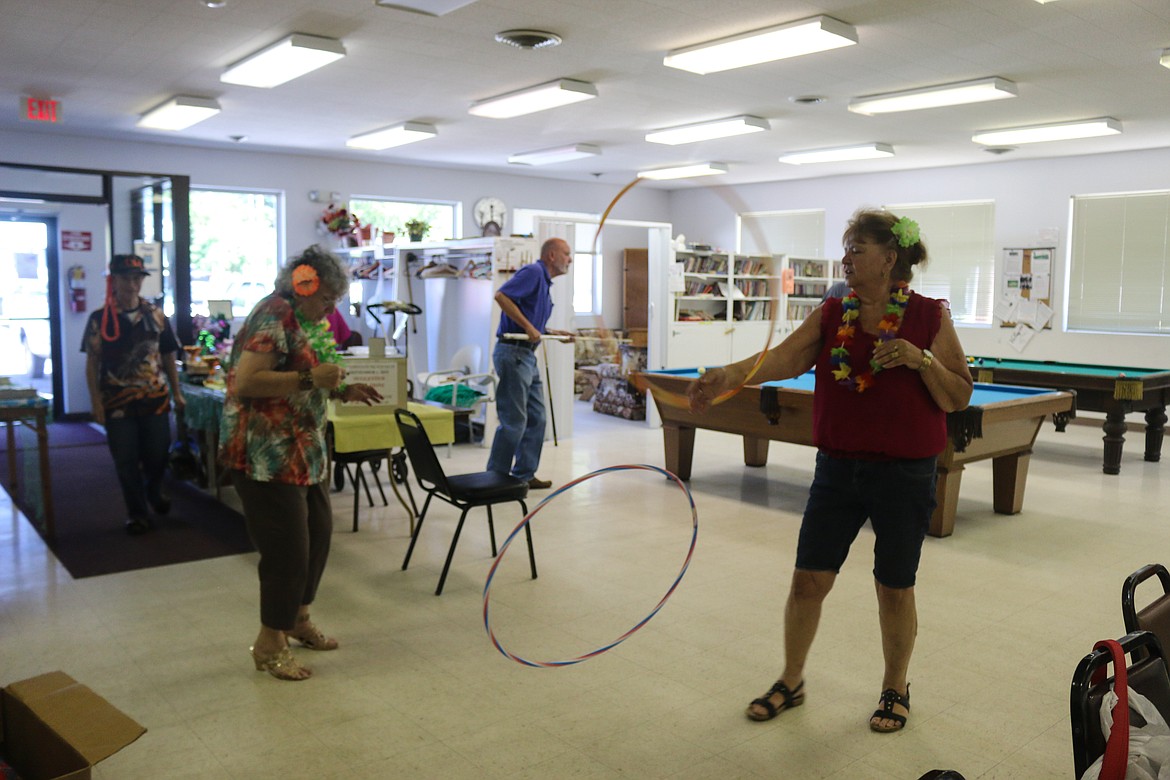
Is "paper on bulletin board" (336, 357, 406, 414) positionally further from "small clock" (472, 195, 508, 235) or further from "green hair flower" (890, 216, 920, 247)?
"small clock" (472, 195, 508, 235)

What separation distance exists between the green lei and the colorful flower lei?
1579mm

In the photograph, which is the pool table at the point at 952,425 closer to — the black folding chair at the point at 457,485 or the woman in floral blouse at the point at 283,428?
the black folding chair at the point at 457,485

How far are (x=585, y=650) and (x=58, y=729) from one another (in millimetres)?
1926

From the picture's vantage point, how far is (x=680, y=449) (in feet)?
21.3

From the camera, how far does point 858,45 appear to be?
5547mm

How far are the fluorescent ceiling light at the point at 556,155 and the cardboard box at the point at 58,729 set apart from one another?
8.34 meters

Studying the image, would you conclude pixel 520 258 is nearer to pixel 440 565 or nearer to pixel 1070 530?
pixel 440 565

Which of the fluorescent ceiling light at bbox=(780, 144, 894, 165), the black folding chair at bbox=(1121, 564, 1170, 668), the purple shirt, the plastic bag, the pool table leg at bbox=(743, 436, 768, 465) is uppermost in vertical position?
the fluorescent ceiling light at bbox=(780, 144, 894, 165)

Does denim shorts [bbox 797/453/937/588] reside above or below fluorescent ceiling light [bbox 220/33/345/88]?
below

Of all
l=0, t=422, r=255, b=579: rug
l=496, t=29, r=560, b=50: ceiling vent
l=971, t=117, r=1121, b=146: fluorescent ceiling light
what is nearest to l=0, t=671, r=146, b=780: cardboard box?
l=0, t=422, r=255, b=579: rug

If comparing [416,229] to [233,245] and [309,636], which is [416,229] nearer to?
[233,245]

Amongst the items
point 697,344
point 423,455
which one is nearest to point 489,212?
point 697,344

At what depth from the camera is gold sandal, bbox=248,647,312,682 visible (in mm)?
3094

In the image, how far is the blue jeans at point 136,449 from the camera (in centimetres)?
492
